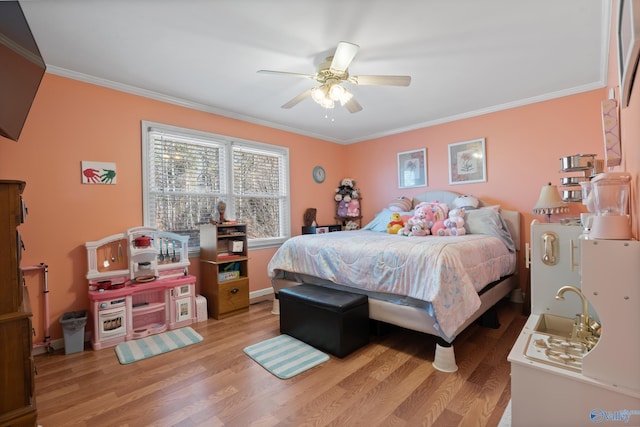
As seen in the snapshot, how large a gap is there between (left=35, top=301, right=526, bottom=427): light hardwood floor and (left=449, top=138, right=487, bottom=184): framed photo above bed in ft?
6.94

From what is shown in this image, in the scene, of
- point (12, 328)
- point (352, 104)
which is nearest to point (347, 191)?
point (352, 104)

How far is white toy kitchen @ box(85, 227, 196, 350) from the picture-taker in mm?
2537

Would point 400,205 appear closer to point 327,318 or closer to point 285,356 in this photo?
point 327,318

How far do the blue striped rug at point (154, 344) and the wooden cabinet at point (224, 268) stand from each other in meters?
0.45

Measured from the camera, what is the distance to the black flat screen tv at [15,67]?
1.30 m

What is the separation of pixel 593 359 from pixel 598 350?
0.04 meters

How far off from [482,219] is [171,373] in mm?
3354

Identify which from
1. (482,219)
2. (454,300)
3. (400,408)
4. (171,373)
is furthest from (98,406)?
(482,219)

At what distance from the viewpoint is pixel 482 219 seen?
3.29 metres

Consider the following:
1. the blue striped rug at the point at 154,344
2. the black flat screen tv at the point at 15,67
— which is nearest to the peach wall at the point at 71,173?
the blue striped rug at the point at 154,344

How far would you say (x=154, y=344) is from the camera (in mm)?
2553

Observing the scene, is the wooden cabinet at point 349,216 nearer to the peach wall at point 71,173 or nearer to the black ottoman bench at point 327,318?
the black ottoman bench at point 327,318

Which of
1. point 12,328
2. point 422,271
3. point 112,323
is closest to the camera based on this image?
point 12,328

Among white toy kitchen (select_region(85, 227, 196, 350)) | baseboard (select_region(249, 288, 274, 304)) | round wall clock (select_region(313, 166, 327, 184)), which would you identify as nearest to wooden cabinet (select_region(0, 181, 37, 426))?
white toy kitchen (select_region(85, 227, 196, 350))
